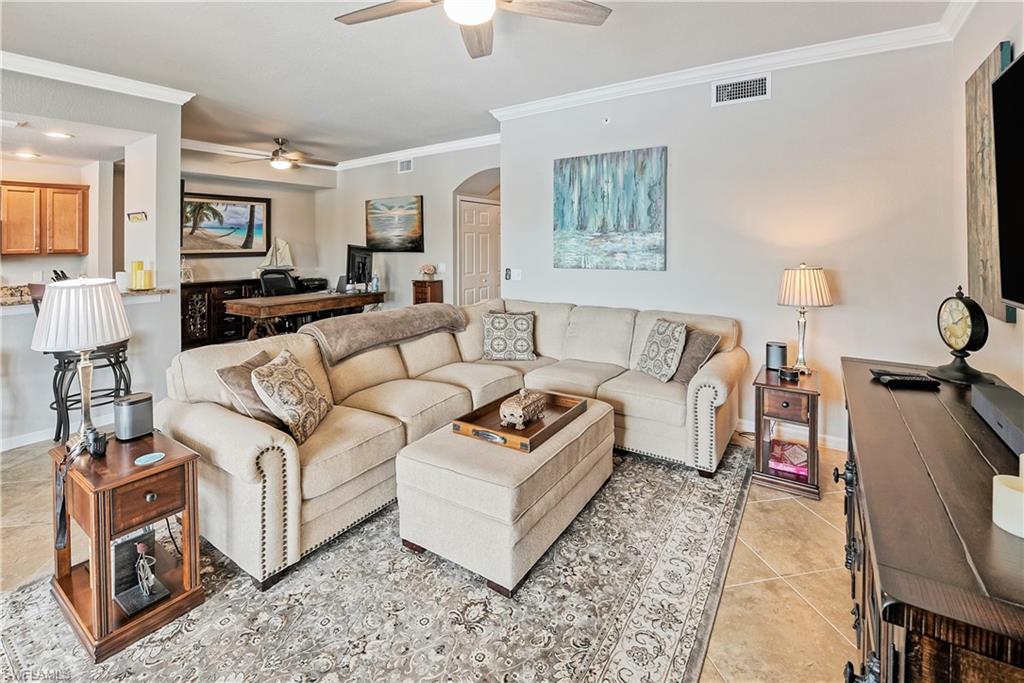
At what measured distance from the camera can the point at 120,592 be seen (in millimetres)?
1950

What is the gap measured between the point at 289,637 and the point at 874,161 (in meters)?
4.26

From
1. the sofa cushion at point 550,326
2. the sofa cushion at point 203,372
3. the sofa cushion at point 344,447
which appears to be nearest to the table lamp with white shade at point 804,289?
the sofa cushion at point 550,326

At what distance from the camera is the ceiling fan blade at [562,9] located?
92.8 inches

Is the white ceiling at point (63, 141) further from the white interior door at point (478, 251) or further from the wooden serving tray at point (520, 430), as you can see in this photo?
the wooden serving tray at point (520, 430)

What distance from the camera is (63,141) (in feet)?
15.4

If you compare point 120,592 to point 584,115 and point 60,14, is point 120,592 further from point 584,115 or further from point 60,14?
point 584,115

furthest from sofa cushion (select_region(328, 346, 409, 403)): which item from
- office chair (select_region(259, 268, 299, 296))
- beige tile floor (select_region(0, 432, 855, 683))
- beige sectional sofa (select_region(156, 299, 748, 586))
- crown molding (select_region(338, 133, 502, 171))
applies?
office chair (select_region(259, 268, 299, 296))

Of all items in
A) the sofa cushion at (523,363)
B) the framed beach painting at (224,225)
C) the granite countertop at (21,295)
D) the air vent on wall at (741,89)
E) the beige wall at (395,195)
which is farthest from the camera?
the framed beach painting at (224,225)

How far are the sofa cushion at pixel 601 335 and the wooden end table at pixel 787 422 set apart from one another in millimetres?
1085

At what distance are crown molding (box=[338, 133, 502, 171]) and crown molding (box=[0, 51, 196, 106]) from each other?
2855 millimetres

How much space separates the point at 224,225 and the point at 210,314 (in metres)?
1.35

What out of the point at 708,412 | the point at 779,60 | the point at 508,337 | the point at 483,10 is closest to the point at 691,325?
the point at 708,412

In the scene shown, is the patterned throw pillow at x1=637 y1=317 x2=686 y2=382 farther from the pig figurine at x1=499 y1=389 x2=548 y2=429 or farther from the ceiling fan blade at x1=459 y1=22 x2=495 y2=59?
the ceiling fan blade at x1=459 y1=22 x2=495 y2=59

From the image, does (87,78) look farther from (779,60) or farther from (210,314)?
(779,60)
